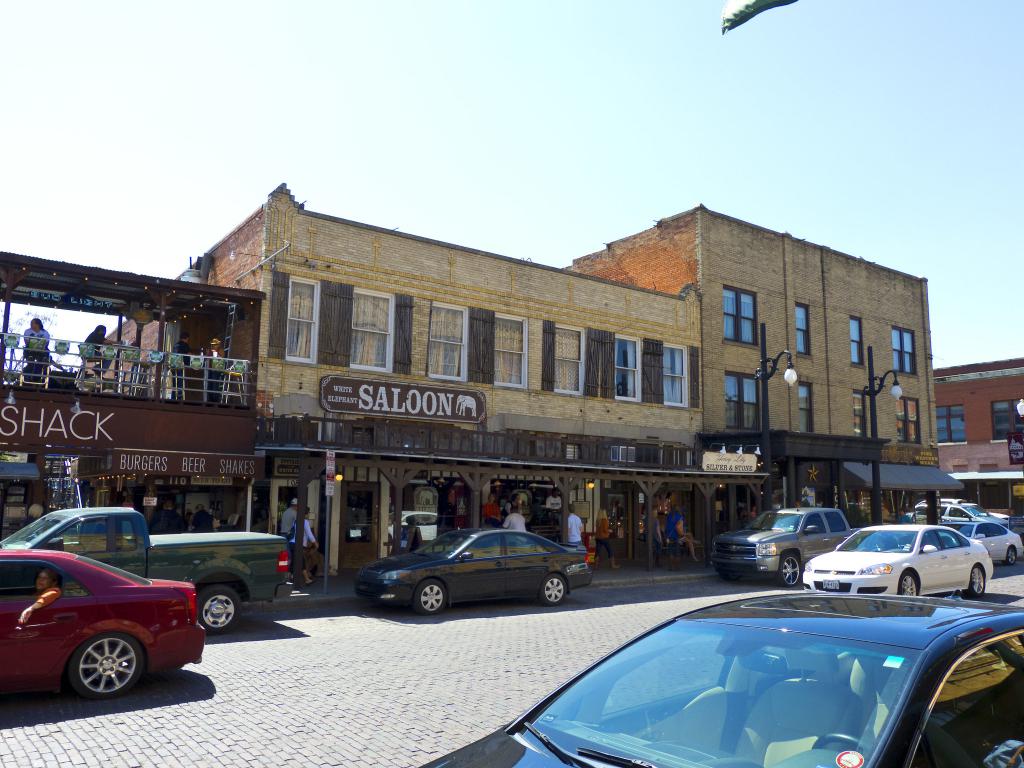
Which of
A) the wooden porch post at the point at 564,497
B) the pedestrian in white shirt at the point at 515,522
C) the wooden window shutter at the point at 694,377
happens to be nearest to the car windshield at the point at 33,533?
the pedestrian in white shirt at the point at 515,522

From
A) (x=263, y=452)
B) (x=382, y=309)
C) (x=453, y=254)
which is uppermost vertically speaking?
(x=453, y=254)

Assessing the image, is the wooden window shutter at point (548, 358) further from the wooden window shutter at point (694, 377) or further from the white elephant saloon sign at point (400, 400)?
the wooden window shutter at point (694, 377)

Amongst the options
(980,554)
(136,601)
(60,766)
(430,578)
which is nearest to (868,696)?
(60,766)

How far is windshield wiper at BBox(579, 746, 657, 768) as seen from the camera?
3.16 meters

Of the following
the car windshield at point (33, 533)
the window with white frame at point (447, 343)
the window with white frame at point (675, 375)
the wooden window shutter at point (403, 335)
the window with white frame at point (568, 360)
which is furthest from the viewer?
the window with white frame at point (675, 375)

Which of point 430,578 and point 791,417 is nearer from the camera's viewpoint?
point 430,578

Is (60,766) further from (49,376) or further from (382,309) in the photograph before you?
(382,309)

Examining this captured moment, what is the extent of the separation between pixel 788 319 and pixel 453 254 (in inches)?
553

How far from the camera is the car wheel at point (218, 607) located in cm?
1230

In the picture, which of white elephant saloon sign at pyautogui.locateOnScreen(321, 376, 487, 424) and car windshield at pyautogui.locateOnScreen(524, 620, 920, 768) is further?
white elephant saloon sign at pyautogui.locateOnScreen(321, 376, 487, 424)

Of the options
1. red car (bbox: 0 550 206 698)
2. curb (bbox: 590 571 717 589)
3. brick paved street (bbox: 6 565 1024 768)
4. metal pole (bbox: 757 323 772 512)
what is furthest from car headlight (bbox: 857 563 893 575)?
red car (bbox: 0 550 206 698)

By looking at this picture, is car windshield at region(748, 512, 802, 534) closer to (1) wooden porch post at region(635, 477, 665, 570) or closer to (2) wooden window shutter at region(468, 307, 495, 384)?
(1) wooden porch post at region(635, 477, 665, 570)

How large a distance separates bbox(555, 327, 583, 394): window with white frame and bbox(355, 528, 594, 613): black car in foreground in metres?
8.59

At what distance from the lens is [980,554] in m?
17.1
